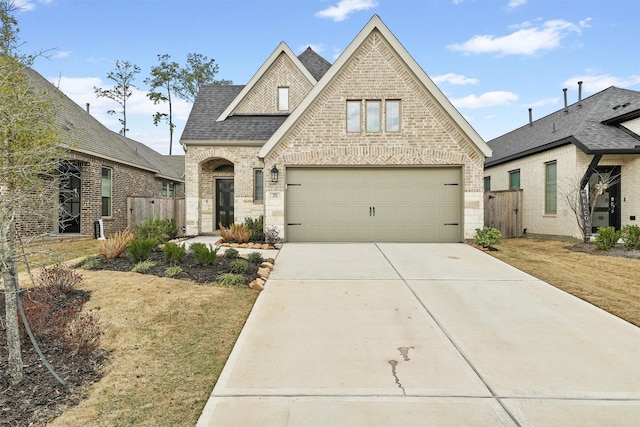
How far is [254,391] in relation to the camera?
2.99 m

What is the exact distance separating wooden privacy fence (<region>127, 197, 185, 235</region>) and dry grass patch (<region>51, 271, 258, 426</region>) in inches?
354

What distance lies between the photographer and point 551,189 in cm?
1392

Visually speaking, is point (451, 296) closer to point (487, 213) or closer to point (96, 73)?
point (487, 213)

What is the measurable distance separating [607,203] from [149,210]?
19.5 m

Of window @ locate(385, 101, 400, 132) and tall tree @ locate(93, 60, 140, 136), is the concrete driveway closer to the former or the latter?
window @ locate(385, 101, 400, 132)

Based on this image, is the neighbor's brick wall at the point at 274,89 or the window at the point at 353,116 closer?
the window at the point at 353,116

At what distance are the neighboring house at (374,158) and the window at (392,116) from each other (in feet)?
0.11

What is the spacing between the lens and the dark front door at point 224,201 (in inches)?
577

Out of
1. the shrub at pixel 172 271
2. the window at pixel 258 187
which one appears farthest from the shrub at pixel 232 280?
the window at pixel 258 187

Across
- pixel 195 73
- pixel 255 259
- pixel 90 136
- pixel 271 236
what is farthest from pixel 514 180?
pixel 195 73

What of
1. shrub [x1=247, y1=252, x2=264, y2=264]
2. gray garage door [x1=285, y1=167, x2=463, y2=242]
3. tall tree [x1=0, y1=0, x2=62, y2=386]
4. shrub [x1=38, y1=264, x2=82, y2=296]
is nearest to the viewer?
tall tree [x1=0, y1=0, x2=62, y2=386]

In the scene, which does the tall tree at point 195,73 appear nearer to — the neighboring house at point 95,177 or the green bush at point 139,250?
the neighboring house at point 95,177

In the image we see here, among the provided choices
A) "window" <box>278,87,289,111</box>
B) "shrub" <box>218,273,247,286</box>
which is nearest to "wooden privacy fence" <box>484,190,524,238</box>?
"window" <box>278,87,289,111</box>

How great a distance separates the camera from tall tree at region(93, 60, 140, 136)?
30109 mm
